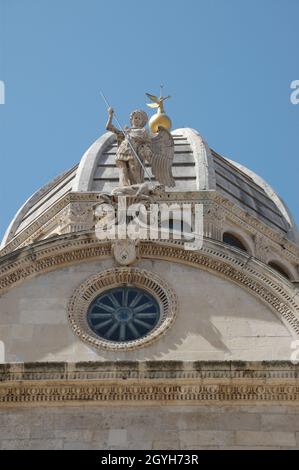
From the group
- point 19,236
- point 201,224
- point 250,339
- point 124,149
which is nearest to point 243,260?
point 250,339

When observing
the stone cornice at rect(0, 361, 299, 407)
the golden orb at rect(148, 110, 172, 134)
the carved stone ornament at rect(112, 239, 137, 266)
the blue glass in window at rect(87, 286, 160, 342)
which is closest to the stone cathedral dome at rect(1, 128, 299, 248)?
the golden orb at rect(148, 110, 172, 134)

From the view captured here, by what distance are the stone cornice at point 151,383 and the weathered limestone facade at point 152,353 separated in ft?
0.06

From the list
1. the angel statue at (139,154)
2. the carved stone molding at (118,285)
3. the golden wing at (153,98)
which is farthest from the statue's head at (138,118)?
the golden wing at (153,98)

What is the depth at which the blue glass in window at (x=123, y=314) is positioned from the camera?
106 ft

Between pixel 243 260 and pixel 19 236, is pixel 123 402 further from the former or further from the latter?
pixel 19 236

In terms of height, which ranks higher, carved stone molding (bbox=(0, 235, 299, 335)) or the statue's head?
the statue's head

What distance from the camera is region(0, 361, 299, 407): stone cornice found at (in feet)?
98.9

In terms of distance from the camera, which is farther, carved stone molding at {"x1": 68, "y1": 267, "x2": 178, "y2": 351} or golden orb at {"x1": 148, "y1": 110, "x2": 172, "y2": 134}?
golden orb at {"x1": 148, "y1": 110, "x2": 172, "y2": 134}

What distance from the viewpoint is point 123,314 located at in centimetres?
3272

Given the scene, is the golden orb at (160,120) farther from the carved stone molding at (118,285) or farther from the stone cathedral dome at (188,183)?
the carved stone molding at (118,285)

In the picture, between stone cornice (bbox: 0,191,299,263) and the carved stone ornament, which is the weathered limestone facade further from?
stone cornice (bbox: 0,191,299,263)

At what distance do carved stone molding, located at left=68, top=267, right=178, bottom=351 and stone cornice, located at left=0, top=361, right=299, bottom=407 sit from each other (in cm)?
138

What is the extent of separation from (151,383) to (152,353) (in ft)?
4.59

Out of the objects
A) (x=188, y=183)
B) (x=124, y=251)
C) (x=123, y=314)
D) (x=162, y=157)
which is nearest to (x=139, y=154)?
(x=162, y=157)
